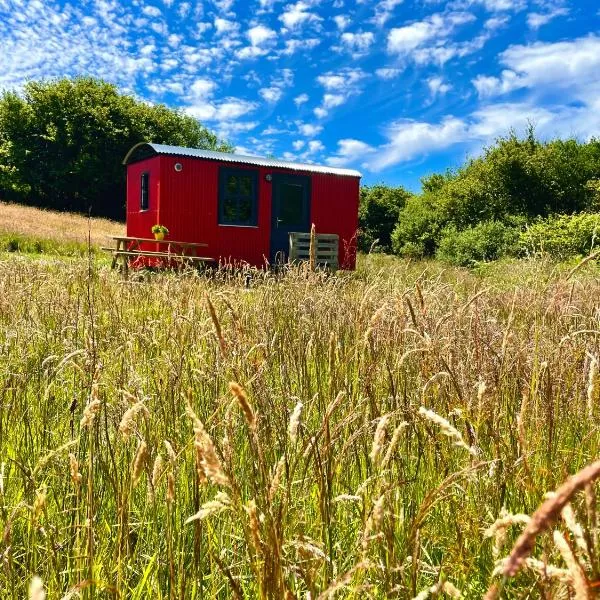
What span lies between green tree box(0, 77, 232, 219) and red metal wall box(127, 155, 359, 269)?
19521 millimetres

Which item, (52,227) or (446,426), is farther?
(52,227)

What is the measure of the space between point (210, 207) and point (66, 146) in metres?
24.7

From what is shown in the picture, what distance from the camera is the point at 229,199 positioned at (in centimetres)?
1488

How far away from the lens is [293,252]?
15.2m

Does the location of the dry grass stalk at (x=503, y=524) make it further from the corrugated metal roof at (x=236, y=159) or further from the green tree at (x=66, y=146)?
the green tree at (x=66, y=146)

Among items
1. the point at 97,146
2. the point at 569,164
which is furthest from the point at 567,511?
the point at 97,146

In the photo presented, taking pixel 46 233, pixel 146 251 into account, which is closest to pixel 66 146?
pixel 46 233

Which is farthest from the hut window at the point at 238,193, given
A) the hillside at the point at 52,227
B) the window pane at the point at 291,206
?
the hillside at the point at 52,227

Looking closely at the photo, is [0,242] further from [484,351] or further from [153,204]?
[484,351]

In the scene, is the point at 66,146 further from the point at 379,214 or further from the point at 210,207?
the point at 210,207

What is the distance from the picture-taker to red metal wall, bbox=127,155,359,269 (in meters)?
14.0

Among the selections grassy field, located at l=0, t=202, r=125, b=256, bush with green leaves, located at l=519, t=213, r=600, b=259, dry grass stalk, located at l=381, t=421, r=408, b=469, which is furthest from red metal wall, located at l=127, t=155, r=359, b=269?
dry grass stalk, located at l=381, t=421, r=408, b=469

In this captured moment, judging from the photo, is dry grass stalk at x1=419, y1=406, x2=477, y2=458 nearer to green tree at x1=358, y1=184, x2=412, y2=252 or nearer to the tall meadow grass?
the tall meadow grass

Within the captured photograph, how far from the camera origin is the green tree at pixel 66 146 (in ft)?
111
